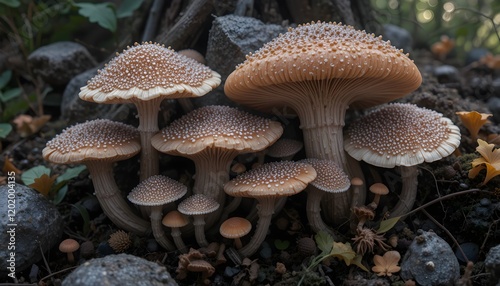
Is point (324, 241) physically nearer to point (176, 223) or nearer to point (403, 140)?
point (403, 140)

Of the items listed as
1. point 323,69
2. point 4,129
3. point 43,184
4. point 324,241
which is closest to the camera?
point 323,69

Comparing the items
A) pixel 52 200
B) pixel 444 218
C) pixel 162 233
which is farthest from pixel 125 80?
pixel 444 218

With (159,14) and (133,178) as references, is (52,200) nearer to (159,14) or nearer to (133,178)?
(133,178)

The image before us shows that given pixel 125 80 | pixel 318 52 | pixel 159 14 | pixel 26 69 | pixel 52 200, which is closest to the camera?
pixel 318 52

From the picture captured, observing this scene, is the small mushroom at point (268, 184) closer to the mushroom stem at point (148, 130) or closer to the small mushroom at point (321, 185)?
the small mushroom at point (321, 185)

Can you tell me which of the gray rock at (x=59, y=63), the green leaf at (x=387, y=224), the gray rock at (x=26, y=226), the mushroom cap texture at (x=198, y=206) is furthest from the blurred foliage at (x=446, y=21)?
the gray rock at (x=26, y=226)

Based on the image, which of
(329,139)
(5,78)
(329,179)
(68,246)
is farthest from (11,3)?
(329,179)
